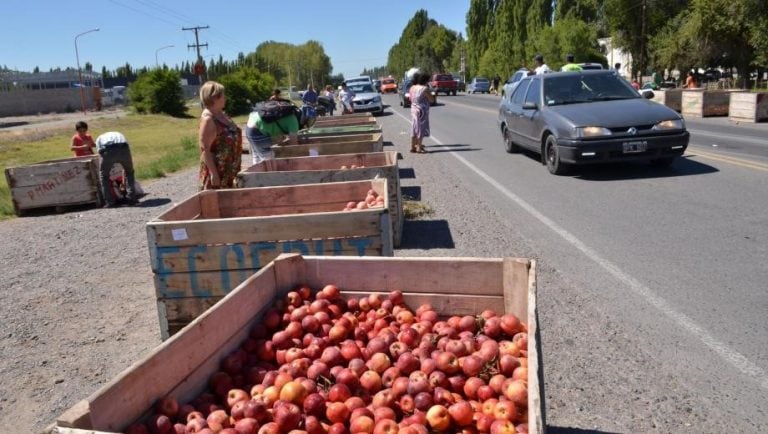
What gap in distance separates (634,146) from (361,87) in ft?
94.7

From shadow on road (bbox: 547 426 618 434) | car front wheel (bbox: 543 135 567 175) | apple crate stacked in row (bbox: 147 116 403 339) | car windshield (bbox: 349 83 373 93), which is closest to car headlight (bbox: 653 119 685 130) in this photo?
car front wheel (bbox: 543 135 567 175)

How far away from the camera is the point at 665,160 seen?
11.5 m

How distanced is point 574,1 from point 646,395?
62.9 metres

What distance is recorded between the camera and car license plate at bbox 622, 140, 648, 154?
34.6 feet

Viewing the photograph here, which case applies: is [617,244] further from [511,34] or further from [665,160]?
[511,34]

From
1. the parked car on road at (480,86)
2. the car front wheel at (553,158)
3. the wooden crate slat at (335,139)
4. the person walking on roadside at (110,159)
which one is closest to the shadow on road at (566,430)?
the wooden crate slat at (335,139)

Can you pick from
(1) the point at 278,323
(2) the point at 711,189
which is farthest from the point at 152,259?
(2) the point at 711,189

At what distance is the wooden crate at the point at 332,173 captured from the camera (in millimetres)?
7043

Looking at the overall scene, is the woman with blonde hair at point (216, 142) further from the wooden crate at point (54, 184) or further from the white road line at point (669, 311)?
the wooden crate at point (54, 184)

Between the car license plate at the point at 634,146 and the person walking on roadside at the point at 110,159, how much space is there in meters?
8.85

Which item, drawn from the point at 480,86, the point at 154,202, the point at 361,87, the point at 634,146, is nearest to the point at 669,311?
the point at 634,146

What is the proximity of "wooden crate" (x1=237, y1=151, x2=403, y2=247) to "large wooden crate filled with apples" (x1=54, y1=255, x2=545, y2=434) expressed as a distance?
2.34 metres

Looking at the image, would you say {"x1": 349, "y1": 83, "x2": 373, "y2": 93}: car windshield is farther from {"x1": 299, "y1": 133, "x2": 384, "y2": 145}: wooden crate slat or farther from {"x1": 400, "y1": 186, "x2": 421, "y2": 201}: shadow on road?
{"x1": 400, "y1": 186, "x2": 421, "y2": 201}: shadow on road

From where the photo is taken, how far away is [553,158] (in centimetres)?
1169
